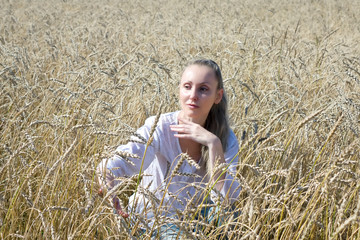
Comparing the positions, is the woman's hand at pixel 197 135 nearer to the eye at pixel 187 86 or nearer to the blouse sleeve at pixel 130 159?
the blouse sleeve at pixel 130 159

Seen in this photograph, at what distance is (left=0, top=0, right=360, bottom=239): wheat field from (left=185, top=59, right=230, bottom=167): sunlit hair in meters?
0.15

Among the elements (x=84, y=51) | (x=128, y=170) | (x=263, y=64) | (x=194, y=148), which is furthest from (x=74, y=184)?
(x=84, y=51)

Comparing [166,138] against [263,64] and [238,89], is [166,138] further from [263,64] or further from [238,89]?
[263,64]

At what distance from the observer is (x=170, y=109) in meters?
2.91

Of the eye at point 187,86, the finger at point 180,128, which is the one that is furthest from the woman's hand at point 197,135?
the eye at point 187,86

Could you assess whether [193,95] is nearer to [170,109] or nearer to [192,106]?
[192,106]

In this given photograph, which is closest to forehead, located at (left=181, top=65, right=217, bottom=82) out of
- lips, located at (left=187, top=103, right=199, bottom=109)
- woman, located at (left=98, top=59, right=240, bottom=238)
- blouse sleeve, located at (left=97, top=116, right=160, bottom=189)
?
woman, located at (left=98, top=59, right=240, bottom=238)

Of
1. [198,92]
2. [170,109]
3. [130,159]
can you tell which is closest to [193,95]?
[198,92]

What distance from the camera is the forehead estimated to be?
202 centimetres

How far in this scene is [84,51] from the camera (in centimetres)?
526

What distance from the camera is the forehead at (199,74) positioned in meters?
2.02

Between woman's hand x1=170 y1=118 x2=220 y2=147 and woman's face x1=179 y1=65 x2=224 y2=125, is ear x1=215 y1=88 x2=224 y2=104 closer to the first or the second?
woman's face x1=179 y1=65 x2=224 y2=125

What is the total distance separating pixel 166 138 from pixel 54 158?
0.58m

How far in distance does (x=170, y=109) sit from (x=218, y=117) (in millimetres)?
797
